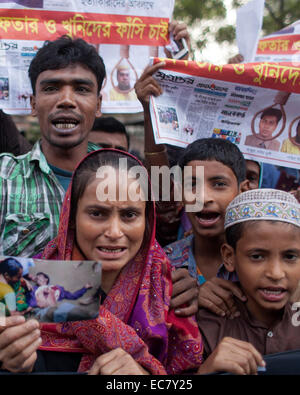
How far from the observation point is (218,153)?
293 centimetres

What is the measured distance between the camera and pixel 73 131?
2.93 metres

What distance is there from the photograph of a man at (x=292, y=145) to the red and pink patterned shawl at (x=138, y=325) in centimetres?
131

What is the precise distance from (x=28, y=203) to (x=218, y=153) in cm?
119

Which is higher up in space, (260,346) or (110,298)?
(110,298)

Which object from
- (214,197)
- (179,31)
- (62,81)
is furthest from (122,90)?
(214,197)

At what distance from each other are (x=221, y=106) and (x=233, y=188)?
57cm

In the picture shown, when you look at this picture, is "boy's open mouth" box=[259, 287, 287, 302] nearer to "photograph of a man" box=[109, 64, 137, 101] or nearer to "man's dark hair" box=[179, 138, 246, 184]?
"man's dark hair" box=[179, 138, 246, 184]

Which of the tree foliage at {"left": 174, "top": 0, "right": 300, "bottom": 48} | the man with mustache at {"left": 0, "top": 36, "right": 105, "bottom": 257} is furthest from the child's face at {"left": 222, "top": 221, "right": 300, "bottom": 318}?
the tree foliage at {"left": 174, "top": 0, "right": 300, "bottom": 48}

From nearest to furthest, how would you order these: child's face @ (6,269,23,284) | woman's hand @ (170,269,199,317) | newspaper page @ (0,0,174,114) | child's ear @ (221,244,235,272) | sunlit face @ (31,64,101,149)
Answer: child's face @ (6,269,23,284)
woman's hand @ (170,269,199,317)
child's ear @ (221,244,235,272)
sunlit face @ (31,64,101,149)
newspaper page @ (0,0,174,114)

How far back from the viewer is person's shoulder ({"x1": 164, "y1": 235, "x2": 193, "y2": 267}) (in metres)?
2.94

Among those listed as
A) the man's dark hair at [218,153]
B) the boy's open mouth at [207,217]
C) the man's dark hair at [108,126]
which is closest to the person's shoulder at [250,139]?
the man's dark hair at [218,153]

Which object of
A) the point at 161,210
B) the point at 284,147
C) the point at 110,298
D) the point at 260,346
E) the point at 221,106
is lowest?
the point at 260,346
